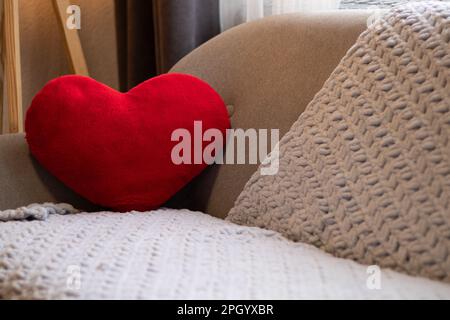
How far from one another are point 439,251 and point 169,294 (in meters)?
0.35

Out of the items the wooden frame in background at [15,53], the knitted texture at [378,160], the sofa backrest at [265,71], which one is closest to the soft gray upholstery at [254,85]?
the sofa backrest at [265,71]

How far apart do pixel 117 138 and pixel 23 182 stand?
0.71 ft

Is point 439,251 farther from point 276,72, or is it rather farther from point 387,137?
point 276,72

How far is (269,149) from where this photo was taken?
1200 mm

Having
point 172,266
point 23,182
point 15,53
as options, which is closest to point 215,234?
point 172,266

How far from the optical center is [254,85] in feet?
4.22

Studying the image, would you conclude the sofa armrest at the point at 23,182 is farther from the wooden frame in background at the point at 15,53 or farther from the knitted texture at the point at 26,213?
the wooden frame in background at the point at 15,53

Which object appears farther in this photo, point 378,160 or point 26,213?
point 26,213

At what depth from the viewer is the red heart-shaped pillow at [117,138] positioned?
1.23 m

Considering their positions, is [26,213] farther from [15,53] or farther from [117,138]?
[15,53]

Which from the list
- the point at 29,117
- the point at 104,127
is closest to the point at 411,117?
the point at 104,127

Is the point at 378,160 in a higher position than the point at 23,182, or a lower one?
higher

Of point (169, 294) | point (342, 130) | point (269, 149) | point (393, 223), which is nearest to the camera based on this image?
point (169, 294)

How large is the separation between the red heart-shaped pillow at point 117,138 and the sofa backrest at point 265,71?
0.06 m
